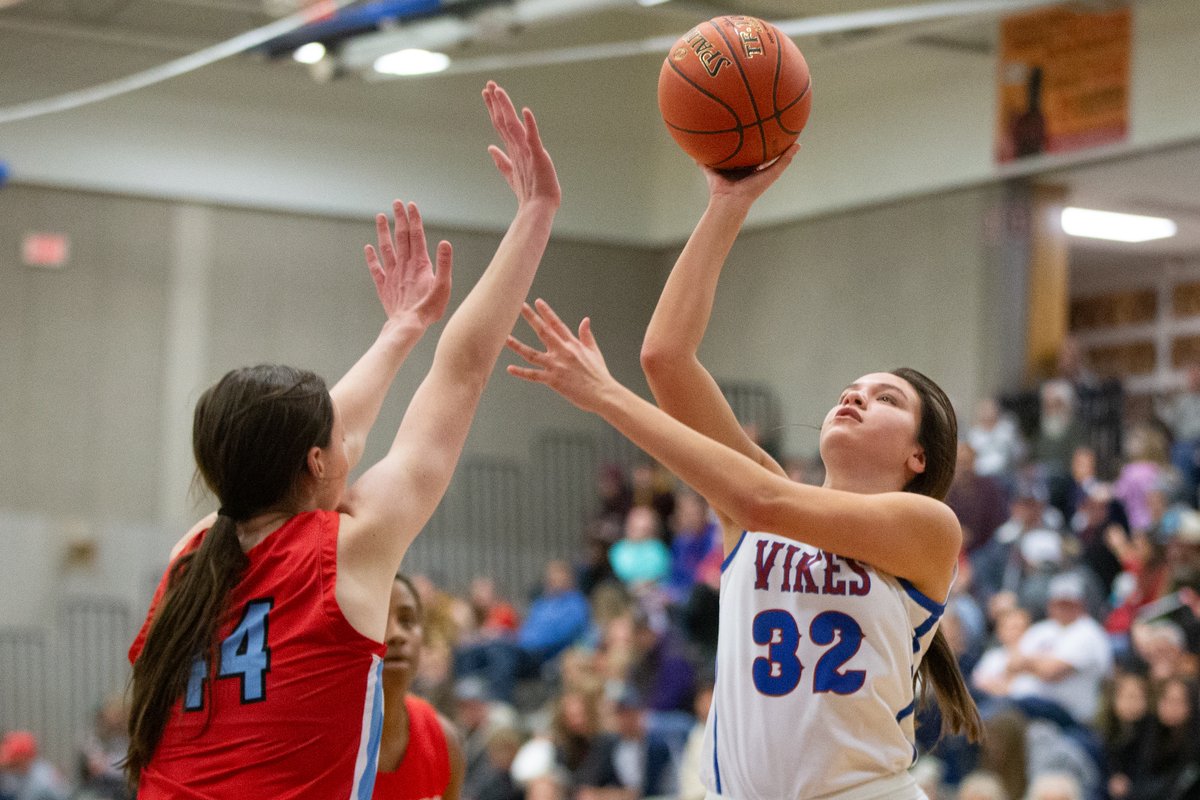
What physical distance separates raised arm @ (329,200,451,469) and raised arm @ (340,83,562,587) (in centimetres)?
15

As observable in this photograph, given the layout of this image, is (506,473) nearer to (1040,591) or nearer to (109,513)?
(109,513)

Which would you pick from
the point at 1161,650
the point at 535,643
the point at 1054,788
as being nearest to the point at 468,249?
the point at 535,643

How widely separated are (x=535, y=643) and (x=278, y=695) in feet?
34.2

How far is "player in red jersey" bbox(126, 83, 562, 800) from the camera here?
220 cm

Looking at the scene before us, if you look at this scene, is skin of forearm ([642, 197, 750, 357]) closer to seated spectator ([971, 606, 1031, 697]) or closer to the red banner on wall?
seated spectator ([971, 606, 1031, 697])

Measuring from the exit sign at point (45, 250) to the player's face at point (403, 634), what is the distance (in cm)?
1221

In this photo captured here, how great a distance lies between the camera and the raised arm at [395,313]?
106 inches

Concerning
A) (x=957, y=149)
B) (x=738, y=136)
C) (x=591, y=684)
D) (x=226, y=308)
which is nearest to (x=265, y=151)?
(x=226, y=308)

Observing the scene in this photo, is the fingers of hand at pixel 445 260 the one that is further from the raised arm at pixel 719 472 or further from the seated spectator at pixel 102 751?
the seated spectator at pixel 102 751

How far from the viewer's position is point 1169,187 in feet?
45.6

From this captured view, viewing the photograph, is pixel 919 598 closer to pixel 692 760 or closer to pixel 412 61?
pixel 692 760

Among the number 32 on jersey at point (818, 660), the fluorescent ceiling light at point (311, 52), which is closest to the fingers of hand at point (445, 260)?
the number 32 on jersey at point (818, 660)

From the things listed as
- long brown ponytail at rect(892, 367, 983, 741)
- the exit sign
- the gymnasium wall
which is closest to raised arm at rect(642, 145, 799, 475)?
long brown ponytail at rect(892, 367, 983, 741)

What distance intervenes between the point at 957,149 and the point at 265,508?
12781mm
